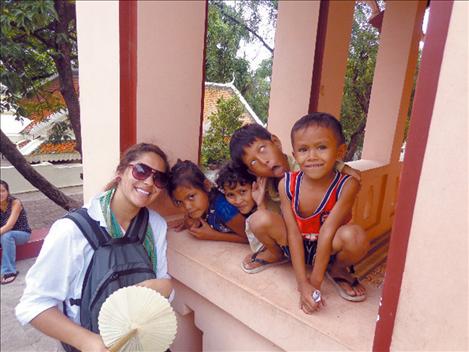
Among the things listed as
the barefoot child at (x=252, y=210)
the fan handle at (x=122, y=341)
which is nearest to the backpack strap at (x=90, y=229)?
the fan handle at (x=122, y=341)

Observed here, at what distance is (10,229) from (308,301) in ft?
17.7

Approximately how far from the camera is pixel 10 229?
208 inches

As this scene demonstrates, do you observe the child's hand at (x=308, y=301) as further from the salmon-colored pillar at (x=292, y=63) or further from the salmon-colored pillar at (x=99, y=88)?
the salmon-colored pillar at (x=292, y=63)

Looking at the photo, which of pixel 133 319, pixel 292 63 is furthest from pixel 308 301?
pixel 292 63

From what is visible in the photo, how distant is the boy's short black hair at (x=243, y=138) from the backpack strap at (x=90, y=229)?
845mm

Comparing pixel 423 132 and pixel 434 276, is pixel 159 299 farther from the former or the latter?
pixel 423 132

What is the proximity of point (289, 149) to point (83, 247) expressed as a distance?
2.42 m

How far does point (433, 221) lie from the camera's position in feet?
3.13

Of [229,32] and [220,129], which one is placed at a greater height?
[229,32]

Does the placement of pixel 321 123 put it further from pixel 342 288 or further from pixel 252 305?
pixel 252 305

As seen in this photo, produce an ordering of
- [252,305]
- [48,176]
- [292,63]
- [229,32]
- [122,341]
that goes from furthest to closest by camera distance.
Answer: [48,176], [229,32], [292,63], [252,305], [122,341]

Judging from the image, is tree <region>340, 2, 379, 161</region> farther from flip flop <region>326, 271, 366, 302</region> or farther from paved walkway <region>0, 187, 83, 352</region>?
flip flop <region>326, 271, 366, 302</region>

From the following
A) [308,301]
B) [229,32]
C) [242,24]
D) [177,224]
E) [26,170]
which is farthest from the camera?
[242,24]

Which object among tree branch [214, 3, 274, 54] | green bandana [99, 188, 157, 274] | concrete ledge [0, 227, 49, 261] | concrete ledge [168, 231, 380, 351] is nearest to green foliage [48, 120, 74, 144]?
concrete ledge [0, 227, 49, 261]
